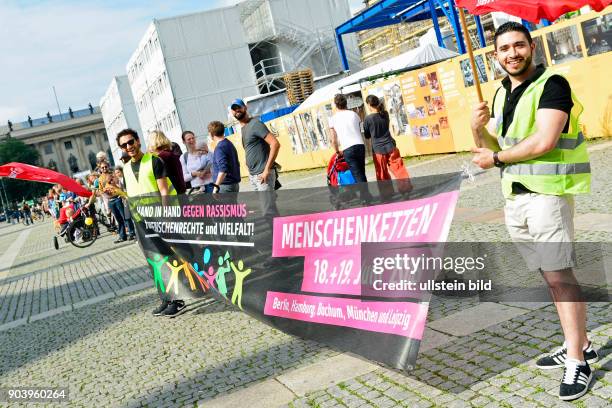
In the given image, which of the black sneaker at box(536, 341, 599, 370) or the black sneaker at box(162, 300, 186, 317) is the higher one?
the black sneaker at box(162, 300, 186, 317)

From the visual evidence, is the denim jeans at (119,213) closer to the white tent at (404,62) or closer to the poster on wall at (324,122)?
the white tent at (404,62)

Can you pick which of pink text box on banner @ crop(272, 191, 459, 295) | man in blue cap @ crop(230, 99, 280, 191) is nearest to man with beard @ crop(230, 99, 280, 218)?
man in blue cap @ crop(230, 99, 280, 191)

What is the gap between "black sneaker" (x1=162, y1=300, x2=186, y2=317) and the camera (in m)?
6.74

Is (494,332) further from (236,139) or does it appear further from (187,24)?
(187,24)

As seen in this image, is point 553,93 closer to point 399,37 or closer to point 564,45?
point 564,45

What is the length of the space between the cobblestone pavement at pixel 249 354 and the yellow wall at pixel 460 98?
3993 mm

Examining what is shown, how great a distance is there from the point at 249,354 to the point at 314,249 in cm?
112

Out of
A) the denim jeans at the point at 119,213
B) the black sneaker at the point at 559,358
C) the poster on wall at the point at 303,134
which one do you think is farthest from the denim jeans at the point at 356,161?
the poster on wall at the point at 303,134

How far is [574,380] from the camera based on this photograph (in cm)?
320

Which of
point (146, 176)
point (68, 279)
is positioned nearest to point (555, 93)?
point (146, 176)

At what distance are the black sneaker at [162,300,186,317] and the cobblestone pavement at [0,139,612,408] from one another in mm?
101

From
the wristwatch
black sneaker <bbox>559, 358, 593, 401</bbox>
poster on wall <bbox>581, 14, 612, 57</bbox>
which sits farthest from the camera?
poster on wall <bbox>581, 14, 612, 57</bbox>

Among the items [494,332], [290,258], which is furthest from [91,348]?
[494,332]

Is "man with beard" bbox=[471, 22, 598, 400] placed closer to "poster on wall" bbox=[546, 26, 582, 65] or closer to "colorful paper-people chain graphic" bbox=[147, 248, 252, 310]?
"colorful paper-people chain graphic" bbox=[147, 248, 252, 310]
